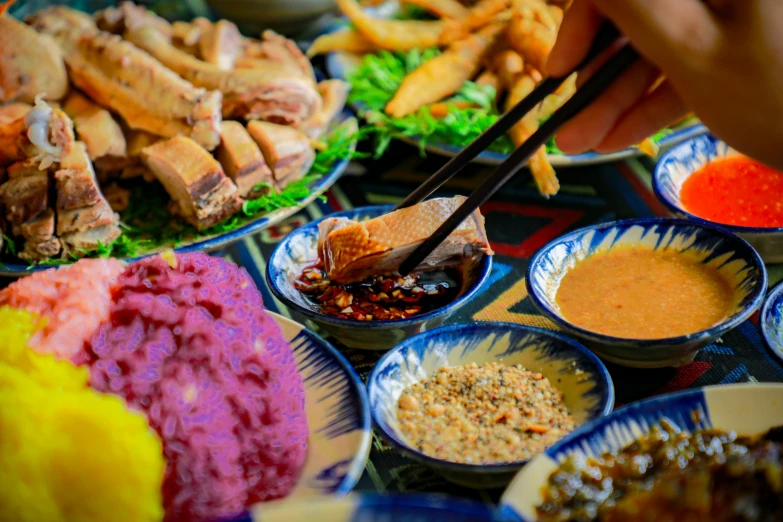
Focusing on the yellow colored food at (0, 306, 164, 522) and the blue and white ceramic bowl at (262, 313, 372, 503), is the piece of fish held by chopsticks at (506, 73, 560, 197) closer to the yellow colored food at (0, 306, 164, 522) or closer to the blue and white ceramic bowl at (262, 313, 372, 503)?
the blue and white ceramic bowl at (262, 313, 372, 503)

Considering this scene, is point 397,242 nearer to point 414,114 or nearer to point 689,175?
point 689,175

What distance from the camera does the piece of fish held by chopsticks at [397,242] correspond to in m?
1.93

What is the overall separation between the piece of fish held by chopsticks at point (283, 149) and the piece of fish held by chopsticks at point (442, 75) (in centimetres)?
49

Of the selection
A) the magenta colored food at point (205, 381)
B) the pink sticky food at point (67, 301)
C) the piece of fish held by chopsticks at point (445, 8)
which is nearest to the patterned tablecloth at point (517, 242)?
the magenta colored food at point (205, 381)

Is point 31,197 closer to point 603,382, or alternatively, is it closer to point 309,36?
point 603,382

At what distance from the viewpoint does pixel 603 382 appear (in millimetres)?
1532

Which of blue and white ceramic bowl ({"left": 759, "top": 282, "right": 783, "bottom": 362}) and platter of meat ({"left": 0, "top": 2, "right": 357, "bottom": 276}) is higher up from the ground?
blue and white ceramic bowl ({"left": 759, "top": 282, "right": 783, "bottom": 362})

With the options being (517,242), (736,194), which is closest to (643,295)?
(517,242)

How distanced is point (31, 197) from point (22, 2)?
2.84 m

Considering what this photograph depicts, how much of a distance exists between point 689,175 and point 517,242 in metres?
0.66

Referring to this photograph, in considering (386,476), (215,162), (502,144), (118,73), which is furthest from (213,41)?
(386,476)

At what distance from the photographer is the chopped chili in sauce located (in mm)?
1928

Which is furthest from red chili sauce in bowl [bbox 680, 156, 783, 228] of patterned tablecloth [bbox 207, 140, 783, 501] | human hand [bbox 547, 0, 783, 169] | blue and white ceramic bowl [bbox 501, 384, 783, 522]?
human hand [bbox 547, 0, 783, 169]

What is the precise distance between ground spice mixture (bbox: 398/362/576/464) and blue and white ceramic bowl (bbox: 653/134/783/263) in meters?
0.84
